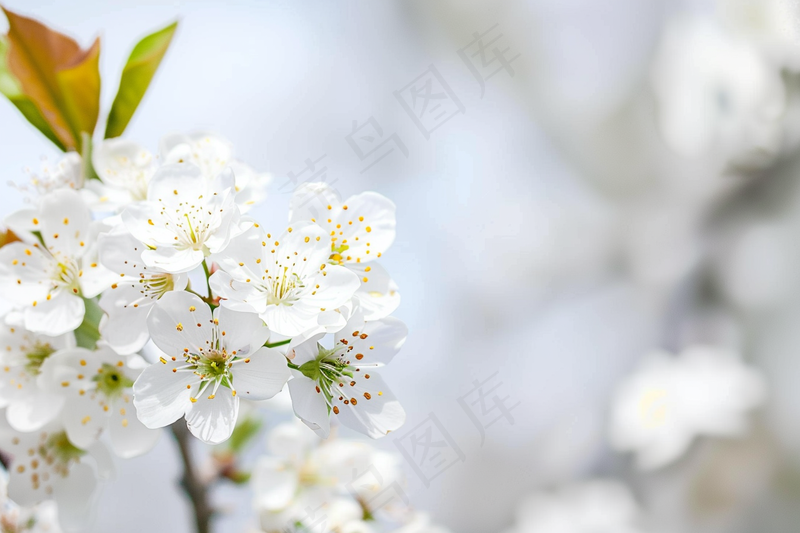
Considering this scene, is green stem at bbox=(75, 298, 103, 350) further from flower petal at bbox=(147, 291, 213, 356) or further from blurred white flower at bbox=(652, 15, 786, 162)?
blurred white flower at bbox=(652, 15, 786, 162)

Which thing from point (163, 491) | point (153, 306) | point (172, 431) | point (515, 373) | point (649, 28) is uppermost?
point (153, 306)

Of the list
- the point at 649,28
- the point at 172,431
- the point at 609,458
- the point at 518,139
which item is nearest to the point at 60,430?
the point at 172,431

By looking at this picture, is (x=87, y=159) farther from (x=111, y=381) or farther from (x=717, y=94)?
(x=717, y=94)

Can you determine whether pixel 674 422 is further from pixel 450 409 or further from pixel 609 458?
pixel 450 409

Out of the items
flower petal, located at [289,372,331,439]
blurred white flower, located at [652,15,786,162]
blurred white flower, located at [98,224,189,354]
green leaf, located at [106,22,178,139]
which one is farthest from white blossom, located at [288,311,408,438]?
blurred white flower, located at [652,15,786,162]

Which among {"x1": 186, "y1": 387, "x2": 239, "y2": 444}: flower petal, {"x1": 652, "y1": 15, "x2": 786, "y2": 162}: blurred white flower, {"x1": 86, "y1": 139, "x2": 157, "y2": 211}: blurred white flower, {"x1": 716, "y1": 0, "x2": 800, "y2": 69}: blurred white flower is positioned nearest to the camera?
{"x1": 186, "y1": 387, "x2": 239, "y2": 444}: flower petal

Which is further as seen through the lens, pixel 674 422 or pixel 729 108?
pixel 729 108

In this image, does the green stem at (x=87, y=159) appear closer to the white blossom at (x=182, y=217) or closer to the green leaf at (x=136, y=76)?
the green leaf at (x=136, y=76)
